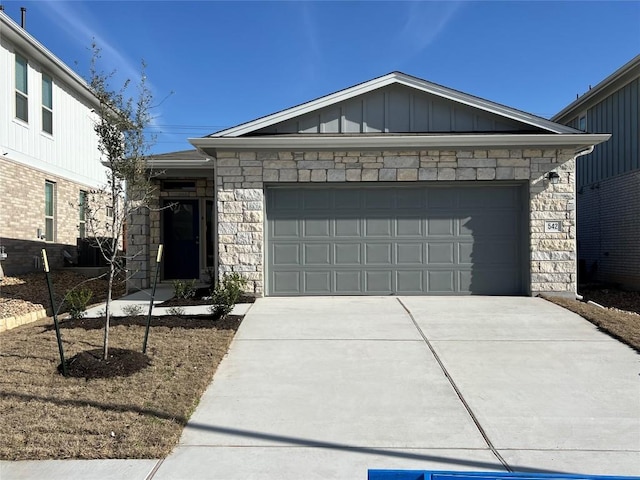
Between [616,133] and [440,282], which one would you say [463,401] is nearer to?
[440,282]

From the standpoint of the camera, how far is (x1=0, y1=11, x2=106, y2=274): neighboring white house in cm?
1291

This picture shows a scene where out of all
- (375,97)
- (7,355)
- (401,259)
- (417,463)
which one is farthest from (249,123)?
(417,463)

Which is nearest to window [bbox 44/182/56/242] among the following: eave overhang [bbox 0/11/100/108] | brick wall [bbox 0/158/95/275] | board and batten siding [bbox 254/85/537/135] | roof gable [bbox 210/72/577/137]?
brick wall [bbox 0/158/95/275]

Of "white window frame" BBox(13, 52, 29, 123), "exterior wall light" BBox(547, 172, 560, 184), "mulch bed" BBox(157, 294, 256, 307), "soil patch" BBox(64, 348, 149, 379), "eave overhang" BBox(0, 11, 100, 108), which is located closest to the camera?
"soil patch" BBox(64, 348, 149, 379)

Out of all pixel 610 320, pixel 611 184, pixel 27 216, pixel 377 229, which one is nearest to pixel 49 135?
pixel 27 216

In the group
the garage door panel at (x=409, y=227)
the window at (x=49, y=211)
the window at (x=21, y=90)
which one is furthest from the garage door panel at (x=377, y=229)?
the window at (x=49, y=211)

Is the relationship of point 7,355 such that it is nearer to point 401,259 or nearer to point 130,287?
point 130,287

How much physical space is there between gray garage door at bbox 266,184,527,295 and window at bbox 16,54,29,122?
27.7 feet

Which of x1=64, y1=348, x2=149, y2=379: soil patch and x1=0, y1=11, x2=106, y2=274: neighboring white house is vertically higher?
x1=0, y1=11, x2=106, y2=274: neighboring white house

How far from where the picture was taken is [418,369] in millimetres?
5867

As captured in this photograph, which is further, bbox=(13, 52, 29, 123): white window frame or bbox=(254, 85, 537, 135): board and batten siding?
bbox=(13, 52, 29, 123): white window frame

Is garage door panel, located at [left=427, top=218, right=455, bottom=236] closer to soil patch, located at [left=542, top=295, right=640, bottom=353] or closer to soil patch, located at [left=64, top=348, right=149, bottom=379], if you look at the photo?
soil patch, located at [left=542, top=295, right=640, bottom=353]

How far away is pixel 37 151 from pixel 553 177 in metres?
13.7

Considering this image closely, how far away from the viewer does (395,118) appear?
419 inches
